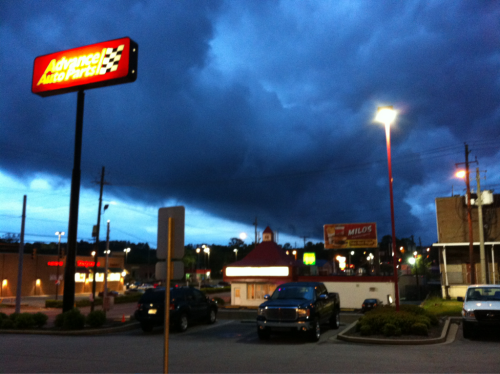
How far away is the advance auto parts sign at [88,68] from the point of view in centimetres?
2266

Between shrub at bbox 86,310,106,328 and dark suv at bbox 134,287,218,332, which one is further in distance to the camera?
shrub at bbox 86,310,106,328

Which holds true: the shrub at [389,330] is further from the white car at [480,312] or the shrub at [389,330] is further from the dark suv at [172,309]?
the dark suv at [172,309]

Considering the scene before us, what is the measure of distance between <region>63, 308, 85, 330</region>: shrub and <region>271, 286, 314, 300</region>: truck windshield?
837 centimetres

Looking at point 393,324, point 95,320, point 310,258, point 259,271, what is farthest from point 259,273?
point 393,324

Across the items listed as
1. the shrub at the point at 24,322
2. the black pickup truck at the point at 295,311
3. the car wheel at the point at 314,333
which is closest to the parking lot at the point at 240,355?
the car wheel at the point at 314,333

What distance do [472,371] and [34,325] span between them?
17256mm

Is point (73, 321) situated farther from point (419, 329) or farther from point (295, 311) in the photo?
point (419, 329)

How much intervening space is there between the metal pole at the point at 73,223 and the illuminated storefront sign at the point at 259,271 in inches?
941

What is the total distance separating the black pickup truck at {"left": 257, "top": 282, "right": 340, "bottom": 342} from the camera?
1438cm

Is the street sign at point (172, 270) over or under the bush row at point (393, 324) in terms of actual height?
over

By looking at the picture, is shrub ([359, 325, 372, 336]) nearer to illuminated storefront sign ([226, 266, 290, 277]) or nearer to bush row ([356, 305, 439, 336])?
bush row ([356, 305, 439, 336])

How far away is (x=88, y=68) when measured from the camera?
23094 mm

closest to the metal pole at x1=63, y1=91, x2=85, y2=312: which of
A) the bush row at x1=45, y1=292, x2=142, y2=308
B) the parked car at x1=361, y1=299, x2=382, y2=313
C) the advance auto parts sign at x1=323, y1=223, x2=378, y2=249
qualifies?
the bush row at x1=45, y1=292, x2=142, y2=308

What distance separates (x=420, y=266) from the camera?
73.8 m
